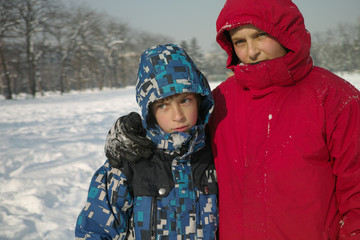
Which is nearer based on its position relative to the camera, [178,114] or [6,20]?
[178,114]

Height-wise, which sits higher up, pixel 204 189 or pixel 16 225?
pixel 204 189

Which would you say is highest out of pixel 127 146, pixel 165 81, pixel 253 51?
pixel 253 51

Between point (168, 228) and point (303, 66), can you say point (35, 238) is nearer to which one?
point (168, 228)

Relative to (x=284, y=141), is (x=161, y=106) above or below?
above

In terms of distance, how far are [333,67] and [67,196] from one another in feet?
182

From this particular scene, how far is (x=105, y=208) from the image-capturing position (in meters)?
1.35

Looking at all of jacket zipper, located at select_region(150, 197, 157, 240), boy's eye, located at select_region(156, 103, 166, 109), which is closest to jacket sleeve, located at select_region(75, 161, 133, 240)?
jacket zipper, located at select_region(150, 197, 157, 240)

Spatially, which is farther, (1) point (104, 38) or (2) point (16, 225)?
(1) point (104, 38)

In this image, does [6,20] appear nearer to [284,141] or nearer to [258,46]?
[258,46]

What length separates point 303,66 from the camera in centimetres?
134

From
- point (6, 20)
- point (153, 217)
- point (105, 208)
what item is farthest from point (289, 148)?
point (6, 20)

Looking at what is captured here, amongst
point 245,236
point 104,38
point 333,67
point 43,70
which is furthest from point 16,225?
point 333,67

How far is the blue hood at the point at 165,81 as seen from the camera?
141 centimetres

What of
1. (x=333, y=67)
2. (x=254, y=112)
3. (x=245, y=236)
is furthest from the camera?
(x=333, y=67)
